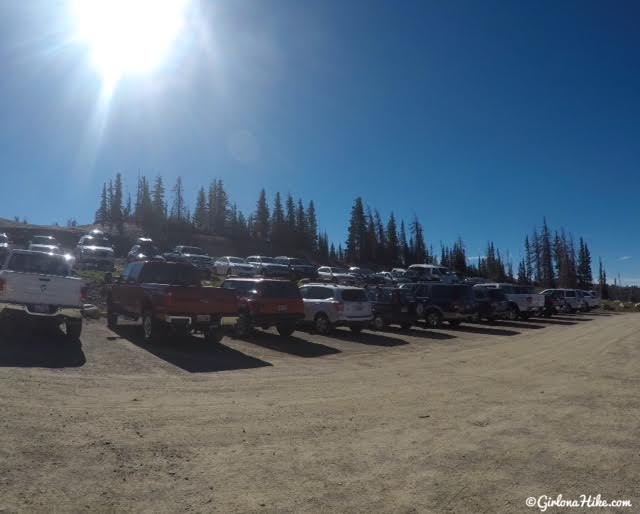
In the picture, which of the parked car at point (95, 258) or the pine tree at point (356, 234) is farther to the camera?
the pine tree at point (356, 234)

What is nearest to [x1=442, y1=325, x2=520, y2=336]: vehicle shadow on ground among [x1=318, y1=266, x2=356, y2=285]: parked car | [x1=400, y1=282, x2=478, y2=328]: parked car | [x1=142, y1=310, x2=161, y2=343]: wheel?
[x1=400, y1=282, x2=478, y2=328]: parked car

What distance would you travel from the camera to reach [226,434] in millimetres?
5609

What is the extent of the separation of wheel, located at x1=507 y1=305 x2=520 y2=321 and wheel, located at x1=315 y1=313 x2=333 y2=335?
45.6ft

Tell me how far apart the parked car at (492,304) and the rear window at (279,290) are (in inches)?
493

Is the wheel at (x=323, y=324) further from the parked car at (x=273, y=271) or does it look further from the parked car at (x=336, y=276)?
the parked car at (x=336, y=276)

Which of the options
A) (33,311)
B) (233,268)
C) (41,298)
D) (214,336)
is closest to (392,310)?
(214,336)

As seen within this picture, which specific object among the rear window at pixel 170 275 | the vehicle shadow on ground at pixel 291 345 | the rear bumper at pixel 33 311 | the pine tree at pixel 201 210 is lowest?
the vehicle shadow on ground at pixel 291 345

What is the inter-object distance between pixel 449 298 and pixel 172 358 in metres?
14.3

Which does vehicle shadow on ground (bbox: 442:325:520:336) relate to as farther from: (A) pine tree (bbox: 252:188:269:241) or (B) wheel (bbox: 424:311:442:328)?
(A) pine tree (bbox: 252:188:269:241)

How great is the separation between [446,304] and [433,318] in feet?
2.90

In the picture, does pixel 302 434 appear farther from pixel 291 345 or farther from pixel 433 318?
pixel 433 318

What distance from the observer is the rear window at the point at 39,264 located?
41.5 feet

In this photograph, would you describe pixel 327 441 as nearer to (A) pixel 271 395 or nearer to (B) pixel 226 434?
(B) pixel 226 434

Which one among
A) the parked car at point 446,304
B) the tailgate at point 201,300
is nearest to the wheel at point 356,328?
the parked car at point 446,304
